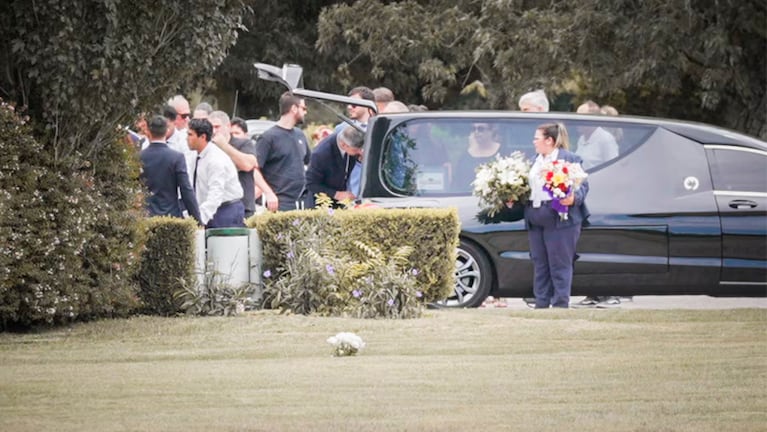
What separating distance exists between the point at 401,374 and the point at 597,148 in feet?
19.9

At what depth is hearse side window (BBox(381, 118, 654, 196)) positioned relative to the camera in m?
15.5

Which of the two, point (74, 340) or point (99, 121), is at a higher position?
point (99, 121)

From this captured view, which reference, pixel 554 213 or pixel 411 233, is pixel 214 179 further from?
pixel 554 213

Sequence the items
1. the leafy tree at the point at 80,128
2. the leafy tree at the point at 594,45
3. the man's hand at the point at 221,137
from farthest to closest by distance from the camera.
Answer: the leafy tree at the point at 594,45
the man's hand at the point at 221,137
the leafy tree at the point at 80,128

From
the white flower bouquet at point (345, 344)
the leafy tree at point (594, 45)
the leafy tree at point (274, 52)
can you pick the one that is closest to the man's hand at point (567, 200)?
the white flower bouquet at point (345, 344)

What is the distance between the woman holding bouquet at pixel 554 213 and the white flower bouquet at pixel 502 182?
0.11 m

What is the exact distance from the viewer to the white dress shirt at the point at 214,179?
50.3 ft

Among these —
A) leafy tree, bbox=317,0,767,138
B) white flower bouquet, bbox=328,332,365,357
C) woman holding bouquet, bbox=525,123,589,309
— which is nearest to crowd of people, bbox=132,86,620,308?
woman holding bouquet, bbox=525,123,589,309

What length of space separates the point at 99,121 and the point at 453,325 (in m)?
3.12

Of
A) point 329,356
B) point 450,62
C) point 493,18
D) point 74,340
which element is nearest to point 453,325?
point 329,356

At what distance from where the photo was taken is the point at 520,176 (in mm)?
14742

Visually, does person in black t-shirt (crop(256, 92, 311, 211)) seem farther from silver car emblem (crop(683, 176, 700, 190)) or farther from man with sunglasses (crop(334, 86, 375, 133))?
silver car emblem (crop(683, 176, 700, 190))

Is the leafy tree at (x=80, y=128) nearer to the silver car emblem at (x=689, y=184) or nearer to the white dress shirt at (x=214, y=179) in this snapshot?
the white dress shirt at (x=214, y=179)

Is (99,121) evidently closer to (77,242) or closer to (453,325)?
(77,242)
